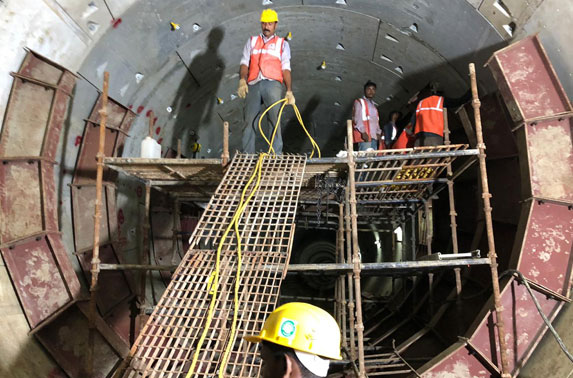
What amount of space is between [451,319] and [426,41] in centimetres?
417

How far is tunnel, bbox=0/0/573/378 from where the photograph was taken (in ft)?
13.5

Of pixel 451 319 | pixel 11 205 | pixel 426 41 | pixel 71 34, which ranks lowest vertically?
pixel 451 319

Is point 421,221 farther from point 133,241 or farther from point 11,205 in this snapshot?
point 11,205

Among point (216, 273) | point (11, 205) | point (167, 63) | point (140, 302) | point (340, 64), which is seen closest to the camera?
point (216, 273)

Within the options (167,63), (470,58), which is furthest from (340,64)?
(167,63)

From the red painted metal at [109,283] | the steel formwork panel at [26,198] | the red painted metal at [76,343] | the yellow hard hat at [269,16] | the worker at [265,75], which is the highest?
the yellow hard hat at [269,16]

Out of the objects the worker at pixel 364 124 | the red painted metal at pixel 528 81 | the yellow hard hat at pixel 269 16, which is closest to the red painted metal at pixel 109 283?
the yellow hard hat at pixel 269 16

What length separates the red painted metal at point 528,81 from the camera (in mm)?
4602

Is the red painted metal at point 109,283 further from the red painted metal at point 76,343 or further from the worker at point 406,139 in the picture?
the worker at point 406,139

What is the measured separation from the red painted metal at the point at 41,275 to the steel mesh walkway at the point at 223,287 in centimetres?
128

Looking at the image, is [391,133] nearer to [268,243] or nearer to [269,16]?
[269,16]

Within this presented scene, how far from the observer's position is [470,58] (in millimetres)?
5711

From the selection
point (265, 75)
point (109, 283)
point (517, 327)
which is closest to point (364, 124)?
point (265, 75)

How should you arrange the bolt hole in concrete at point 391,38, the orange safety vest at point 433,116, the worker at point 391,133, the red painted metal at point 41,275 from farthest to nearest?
the worker at point 391,133, the bolt hole in concrete at point 391,38, the orange safety vest at point 433,116, the red painted metal at point 41,275
